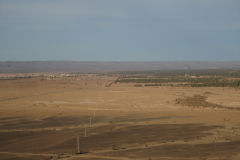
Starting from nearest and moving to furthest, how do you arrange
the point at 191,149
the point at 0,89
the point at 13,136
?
the point at 191,149, the point at 13,136, the point at 0,89

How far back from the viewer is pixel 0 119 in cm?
2680

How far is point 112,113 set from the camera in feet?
97.4

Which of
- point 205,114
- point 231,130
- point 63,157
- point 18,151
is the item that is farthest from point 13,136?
point 205,114

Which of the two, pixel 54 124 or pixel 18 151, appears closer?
pixel 18 151

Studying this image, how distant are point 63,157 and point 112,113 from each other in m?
15.0

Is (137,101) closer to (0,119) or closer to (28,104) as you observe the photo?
(28,104)

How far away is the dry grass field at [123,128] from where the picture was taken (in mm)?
15453

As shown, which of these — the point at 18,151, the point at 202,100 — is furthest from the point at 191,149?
the point at 202,100

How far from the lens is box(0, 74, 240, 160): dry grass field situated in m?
15.5

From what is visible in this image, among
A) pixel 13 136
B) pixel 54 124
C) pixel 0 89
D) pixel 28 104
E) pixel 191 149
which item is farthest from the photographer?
pixel 0 89

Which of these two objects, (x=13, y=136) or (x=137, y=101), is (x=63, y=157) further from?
(x=137, y=101)

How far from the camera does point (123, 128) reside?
71.9ft

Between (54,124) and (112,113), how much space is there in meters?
6.86

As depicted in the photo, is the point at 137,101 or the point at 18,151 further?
the point at 137,101
